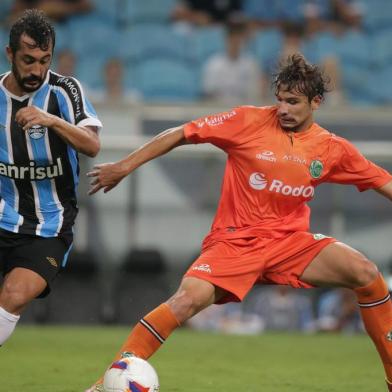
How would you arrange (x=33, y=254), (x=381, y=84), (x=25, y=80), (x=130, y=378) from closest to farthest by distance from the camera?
(x=130, y=378), (x=25, y=80), (x=33, y=254), (x=381, y=84)

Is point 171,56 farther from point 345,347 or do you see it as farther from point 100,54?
point 345,347

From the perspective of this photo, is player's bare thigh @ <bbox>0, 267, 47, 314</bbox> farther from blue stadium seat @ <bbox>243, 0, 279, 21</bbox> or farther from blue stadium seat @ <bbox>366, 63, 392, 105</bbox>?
blue stadium seat @ <bbox>366, 63, 392, 105</bbox>

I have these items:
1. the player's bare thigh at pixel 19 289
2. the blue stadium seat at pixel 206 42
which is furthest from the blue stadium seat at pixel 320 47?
the player's bare thigh at pixel 19 289

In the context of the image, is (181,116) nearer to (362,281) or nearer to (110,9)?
(110,9)

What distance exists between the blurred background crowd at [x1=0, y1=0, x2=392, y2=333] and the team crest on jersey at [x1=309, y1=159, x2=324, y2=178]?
608 centimetres

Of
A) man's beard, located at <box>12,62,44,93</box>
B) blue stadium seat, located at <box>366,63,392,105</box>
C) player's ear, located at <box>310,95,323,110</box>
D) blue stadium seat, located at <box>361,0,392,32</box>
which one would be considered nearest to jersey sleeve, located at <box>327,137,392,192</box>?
player's ear, located at <box>310,95,323,110</box>

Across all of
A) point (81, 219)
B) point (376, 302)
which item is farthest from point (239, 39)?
point (376, 302)

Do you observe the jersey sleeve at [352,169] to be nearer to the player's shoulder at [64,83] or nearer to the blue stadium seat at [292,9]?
the player's shoulder at [64,83]

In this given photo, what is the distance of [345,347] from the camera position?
10789 mm

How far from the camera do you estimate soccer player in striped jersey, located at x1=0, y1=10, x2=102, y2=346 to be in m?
6.05

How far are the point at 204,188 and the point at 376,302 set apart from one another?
673 centimetres

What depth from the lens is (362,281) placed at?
6.47m

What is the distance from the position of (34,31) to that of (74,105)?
0.52 meters

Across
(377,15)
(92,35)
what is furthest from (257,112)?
(377,15)
